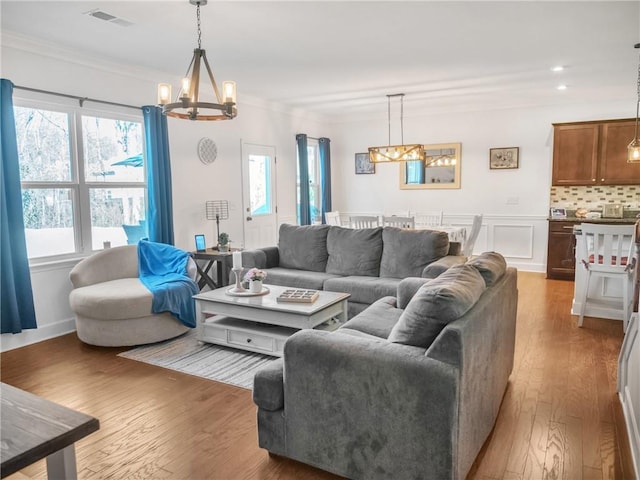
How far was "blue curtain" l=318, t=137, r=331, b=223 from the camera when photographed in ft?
28.1

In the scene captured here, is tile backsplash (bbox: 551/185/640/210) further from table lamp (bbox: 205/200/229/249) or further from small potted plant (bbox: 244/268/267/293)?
small potted plant (bbox: 244/268/267/293)

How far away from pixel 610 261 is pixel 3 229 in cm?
553

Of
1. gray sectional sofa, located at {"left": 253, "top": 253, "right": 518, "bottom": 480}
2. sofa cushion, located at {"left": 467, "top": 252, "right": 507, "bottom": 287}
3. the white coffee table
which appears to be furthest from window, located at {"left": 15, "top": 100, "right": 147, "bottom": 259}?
sofa cushion, located at {"left": 467, "top": 252, "right": 507, "bottom": 287}

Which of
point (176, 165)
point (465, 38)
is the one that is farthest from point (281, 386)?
point (176, 165)

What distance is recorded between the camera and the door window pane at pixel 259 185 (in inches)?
273

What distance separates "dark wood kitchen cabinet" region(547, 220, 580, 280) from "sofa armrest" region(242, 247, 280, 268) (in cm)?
422

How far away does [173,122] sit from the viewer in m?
5.59

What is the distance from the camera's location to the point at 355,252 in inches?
192

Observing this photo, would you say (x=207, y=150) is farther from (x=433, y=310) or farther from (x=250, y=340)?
(x=433, y=310)

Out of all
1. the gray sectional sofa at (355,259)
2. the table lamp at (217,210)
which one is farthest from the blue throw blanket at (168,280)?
the table lamp at (217,210)

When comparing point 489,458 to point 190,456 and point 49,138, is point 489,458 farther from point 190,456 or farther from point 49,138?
point 49,138

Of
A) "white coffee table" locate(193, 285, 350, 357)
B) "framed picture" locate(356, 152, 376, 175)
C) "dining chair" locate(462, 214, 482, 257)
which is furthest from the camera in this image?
"framed picture" locate(356, 152, 376, 175)

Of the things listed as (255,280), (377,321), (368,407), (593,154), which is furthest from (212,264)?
(593,154)

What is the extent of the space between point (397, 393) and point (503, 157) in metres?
6.54
